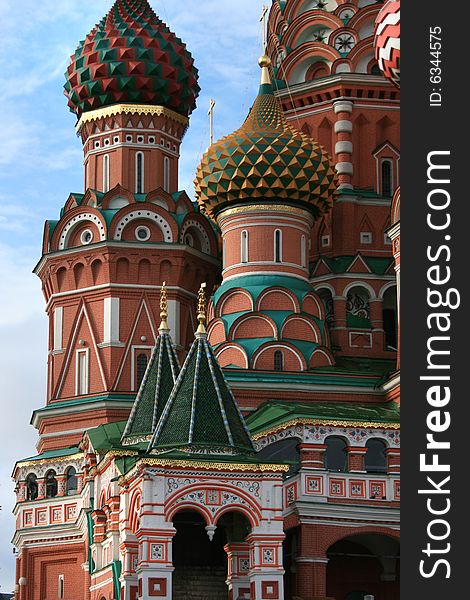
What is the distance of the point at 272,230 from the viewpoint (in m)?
33.9

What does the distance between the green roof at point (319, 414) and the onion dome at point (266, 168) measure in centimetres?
441

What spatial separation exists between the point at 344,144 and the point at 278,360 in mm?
6104

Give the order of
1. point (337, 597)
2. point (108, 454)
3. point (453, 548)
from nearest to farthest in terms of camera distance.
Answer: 1. point (453, 548)
2. point (108, 454)
3. point (337, 597)

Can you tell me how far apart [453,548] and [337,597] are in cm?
1367

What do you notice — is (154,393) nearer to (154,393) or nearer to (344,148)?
(154,393)

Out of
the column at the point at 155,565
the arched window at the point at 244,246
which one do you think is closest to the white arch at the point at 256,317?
the arched window at the point at 244,246

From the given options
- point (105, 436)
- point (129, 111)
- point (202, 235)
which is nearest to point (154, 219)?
point (202, 235)

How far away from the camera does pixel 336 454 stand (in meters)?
29.6

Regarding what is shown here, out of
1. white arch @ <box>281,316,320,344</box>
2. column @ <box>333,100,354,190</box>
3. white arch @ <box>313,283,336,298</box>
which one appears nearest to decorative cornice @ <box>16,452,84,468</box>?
white arch @ <box>281,316,320,344</box>

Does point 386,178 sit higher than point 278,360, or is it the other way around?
point 386,178

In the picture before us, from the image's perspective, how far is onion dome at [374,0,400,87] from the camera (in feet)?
108

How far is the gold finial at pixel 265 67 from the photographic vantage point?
35.5m

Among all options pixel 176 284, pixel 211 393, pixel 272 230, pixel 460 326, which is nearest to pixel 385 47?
pixel 272 230

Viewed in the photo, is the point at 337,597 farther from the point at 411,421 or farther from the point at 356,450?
the point at 411,421
